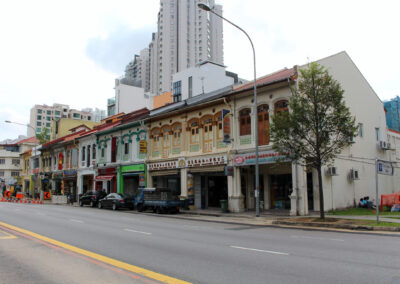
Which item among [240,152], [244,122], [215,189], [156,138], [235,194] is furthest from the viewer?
[156,138]

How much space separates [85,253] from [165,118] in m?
21.6

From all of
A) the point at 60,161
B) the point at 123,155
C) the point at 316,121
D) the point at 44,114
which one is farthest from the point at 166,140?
the point at 44,114

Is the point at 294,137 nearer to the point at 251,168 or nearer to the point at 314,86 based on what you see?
the point at 314,86

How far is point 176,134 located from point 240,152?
7.44m

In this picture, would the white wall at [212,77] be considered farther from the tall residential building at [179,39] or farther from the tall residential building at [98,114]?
the tall residential building at [98,114]

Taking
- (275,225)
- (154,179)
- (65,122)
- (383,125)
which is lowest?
(275,225)

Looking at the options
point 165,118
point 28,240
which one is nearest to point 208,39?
point 165,118

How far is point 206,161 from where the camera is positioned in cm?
2542

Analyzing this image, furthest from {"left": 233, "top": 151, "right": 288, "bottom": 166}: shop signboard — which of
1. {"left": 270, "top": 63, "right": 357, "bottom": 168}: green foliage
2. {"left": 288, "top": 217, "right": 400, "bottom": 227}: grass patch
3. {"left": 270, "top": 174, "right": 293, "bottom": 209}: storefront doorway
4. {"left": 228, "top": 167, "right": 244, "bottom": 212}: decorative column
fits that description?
{"left": 288, "top": 217, "right": 400, "bottom": 227}: grass patch

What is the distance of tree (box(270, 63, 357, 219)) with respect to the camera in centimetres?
1672

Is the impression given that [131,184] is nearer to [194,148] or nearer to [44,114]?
[194,148]

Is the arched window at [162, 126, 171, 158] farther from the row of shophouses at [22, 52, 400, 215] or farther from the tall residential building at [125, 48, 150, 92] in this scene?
the tall residential building at [125, 48, 150, 92]

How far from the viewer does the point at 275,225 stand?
16594 mm

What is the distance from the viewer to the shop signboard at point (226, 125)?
23367 mm
